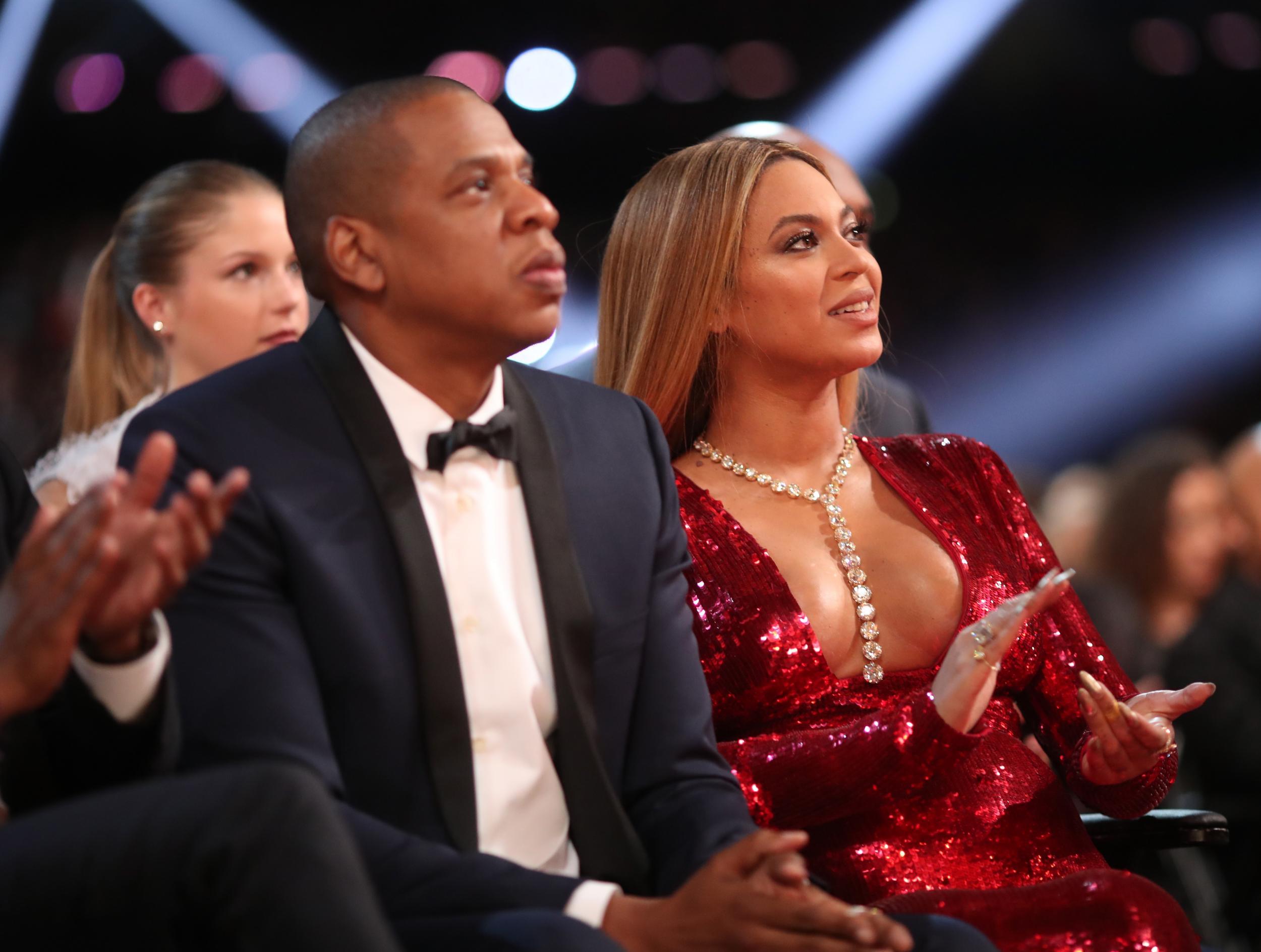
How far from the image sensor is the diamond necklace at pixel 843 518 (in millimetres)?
2420

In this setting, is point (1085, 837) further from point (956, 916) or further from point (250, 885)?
point (250, 885)

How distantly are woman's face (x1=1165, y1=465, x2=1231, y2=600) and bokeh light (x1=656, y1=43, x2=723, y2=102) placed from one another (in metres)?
3.71

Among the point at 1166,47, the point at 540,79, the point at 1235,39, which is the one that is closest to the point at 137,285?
the point at 540,79

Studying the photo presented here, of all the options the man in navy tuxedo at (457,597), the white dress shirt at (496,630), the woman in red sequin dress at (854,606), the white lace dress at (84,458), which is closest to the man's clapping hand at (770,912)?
the man in navy tuxedo at (457,597)

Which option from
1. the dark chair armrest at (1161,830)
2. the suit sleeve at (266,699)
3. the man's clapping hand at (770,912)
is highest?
the suit sleeve at (266,699)

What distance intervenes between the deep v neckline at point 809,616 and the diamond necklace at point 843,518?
0.04m

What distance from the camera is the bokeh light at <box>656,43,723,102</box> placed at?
7.80m

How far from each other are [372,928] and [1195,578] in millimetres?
4439

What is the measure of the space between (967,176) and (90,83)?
515cm

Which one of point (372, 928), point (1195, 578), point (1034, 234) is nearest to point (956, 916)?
point (372, 928)

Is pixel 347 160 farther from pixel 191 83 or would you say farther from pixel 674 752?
pixel 191 83

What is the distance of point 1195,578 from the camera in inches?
205

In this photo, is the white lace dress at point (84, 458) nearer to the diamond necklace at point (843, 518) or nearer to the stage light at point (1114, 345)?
the diamond necklace at point (843, 518)

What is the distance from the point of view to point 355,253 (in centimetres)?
202
